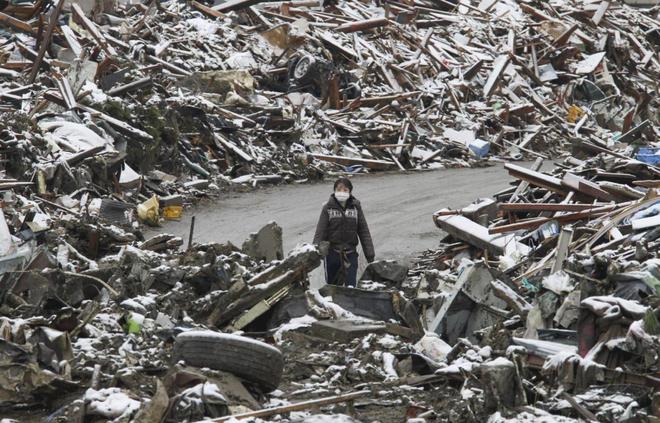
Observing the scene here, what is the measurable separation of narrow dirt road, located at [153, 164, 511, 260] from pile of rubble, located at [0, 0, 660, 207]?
86 cm

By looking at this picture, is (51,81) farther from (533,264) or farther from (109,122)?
(533,264)

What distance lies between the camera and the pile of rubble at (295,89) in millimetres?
18703

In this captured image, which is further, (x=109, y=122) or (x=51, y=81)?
(x=51, y=81)

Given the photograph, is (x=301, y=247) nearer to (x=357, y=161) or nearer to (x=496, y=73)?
(x=357, y=161)

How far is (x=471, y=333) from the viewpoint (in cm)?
994

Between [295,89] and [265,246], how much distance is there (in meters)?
13.1

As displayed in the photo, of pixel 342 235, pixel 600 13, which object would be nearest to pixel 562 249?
pixel 342 235

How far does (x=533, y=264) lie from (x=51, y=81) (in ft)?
36.4

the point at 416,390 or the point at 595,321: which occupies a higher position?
the point at 595,321

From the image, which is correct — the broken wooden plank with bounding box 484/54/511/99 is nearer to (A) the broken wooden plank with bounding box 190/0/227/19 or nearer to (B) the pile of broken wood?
(A) the broken wooden plank with bounding box 190/0/227/19

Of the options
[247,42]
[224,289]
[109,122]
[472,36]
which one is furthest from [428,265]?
[472,36]

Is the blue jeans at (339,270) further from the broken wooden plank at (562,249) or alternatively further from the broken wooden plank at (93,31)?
the broken wooden plank at (93,31)

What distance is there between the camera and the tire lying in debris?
8.06 metres

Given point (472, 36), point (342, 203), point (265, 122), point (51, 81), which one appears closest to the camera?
point (342, 203)
